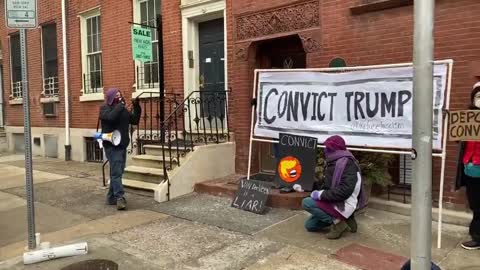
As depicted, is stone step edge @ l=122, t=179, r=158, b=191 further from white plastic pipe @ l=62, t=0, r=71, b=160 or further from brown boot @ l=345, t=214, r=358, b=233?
white plastic pipe @ l=62, t=0, r=71, b=160

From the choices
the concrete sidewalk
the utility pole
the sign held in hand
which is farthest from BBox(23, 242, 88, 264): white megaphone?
the utility pole

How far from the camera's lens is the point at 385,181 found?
5836mm

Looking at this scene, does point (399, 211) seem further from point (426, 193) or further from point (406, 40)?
point (426, 193)

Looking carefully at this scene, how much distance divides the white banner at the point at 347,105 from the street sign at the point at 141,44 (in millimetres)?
2218

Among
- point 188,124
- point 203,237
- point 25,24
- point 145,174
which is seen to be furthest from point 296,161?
point 25,24

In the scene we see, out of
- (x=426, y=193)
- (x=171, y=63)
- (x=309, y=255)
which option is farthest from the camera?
(x=171, y=63)

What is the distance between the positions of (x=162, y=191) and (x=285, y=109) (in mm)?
2237

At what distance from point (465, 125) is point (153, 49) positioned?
6825mm

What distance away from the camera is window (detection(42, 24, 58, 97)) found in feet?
42.1

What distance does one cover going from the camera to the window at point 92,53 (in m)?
11.5

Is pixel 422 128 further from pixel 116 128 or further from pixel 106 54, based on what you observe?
pixel 106 54

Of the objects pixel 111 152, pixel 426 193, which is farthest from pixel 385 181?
pixel 111 152

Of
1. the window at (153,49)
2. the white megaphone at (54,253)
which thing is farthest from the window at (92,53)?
the white megaphone at (54,253)

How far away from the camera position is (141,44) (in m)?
7.89
